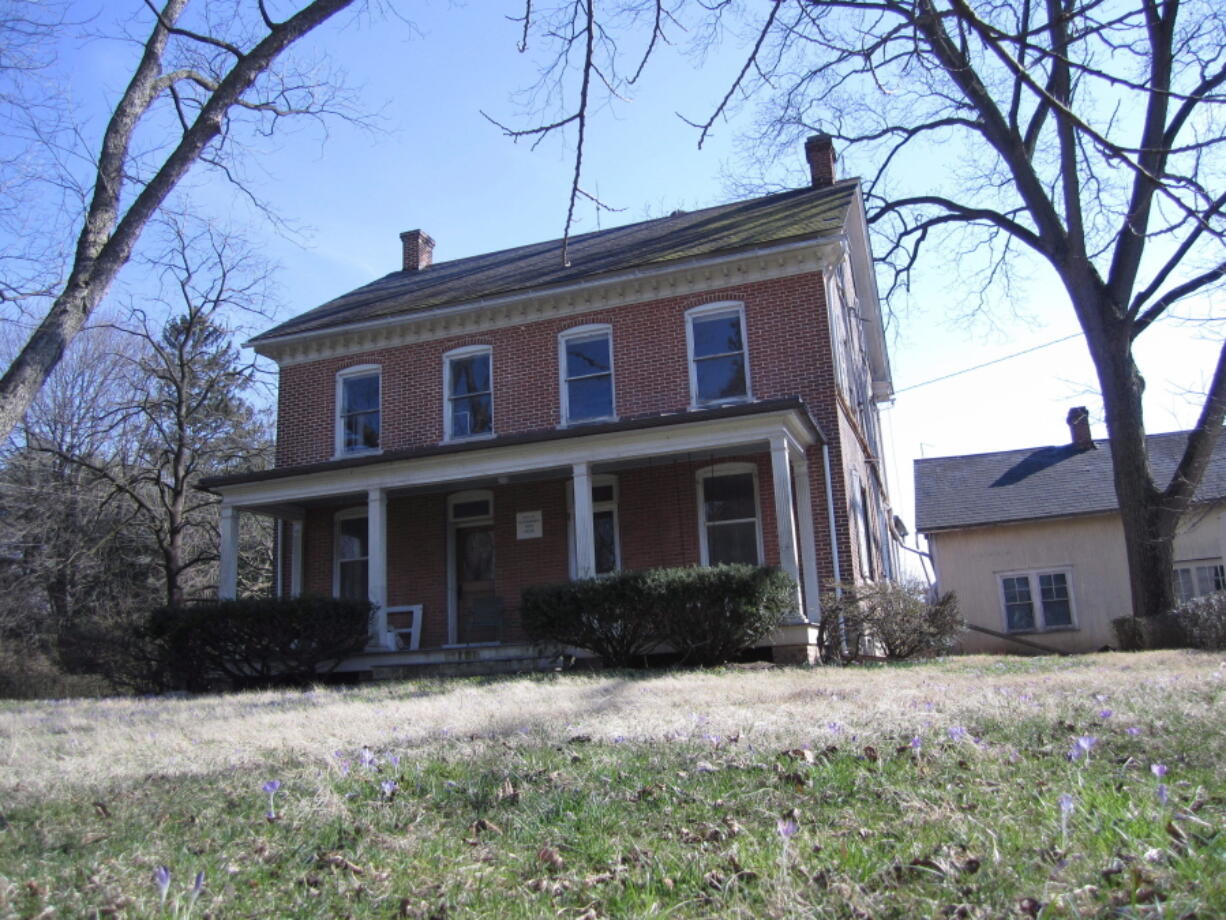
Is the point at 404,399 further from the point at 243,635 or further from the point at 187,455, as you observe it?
the point at 187,455

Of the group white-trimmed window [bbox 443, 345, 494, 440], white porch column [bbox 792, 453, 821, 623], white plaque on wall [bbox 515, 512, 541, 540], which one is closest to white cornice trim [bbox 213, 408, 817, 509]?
white porch column [bbox 792, 453, 821, 623]

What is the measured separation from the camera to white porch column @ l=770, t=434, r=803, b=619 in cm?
1228

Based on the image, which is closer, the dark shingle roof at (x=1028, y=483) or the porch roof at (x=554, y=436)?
the porch roof at (x=554, y=436)

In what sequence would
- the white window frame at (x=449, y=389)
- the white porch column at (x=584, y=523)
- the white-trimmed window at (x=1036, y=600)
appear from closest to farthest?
the white porch column at (x=584, y=523), the white window frame at (x=449, y=389), the white-trimmed window at (x=1036, y=600)

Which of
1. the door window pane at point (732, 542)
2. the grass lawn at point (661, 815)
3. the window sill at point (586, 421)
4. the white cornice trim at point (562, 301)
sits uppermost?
the white cornice trim at point (562, 301)

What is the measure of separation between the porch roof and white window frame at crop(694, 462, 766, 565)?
1220 mm

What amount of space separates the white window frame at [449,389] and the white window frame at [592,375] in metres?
1.26

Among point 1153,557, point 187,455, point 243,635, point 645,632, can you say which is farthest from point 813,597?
point 187,455

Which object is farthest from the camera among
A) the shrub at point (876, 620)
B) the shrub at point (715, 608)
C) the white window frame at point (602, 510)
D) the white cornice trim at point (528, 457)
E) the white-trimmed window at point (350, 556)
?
the white-trimmed window at point (350, 556)

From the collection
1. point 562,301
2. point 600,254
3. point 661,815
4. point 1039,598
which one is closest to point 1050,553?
point 1039,598

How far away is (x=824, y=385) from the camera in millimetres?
14797

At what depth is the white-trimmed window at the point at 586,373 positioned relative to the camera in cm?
1611

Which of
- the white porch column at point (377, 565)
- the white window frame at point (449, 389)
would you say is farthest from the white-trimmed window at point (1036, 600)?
the white porch column at point (377, 565)

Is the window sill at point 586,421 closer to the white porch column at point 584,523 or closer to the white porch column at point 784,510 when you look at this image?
the white porch column at point 584,523
